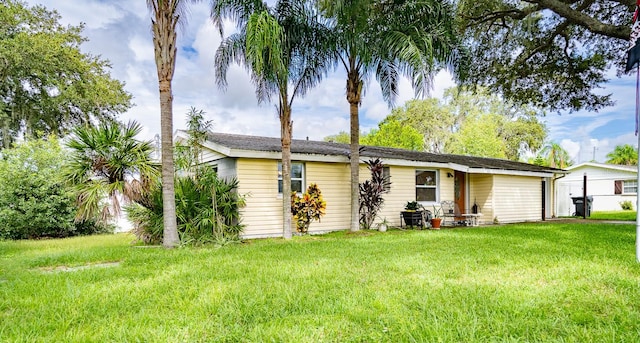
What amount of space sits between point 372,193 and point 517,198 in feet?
26.3

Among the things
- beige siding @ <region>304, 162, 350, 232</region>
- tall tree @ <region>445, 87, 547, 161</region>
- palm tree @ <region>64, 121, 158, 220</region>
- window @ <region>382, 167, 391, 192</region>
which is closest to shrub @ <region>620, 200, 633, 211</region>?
tall tree @ <region>445, 87, 547, 161</region>

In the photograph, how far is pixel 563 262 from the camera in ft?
18.8

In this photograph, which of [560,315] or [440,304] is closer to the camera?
[560,315]

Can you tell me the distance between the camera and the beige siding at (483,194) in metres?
15.0

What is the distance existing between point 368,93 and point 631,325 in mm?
9277

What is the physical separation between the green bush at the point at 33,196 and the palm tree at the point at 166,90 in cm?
537

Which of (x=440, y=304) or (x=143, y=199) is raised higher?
(x=143, y=199)

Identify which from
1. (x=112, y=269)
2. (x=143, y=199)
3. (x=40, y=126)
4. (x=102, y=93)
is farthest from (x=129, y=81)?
(x=112, y=269)

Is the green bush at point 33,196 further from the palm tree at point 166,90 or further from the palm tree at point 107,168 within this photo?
the palm tree at point 166,90

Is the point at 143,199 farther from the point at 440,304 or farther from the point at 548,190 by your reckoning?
the point at 548,190

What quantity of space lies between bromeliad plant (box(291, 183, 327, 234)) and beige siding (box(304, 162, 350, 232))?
1.72 ft

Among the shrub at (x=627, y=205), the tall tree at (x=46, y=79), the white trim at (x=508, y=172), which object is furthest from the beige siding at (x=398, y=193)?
the shrub at (x=627, y=205)

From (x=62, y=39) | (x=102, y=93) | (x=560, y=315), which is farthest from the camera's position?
(x=102, y=93)

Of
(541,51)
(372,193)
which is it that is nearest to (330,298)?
(372,193)
